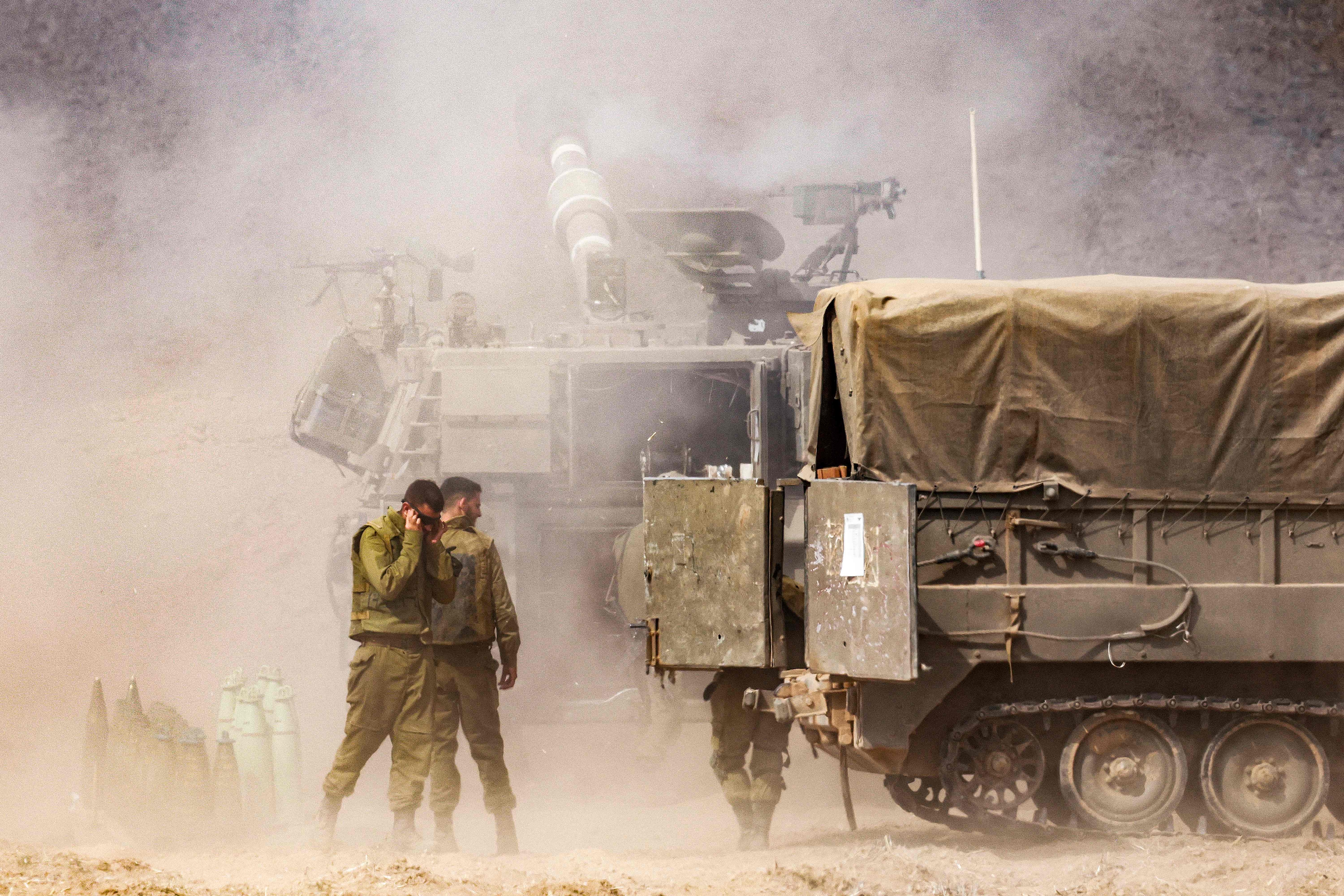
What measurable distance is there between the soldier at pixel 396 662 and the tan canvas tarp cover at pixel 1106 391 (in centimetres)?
212

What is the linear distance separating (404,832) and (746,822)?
1.69 m

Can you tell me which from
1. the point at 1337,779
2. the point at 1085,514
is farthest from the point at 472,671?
the point at 1337,779

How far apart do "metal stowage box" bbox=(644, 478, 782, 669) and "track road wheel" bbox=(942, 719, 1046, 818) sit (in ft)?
3.45

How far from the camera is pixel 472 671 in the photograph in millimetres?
6777

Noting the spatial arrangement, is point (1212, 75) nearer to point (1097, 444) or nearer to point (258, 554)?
point (258, 554)

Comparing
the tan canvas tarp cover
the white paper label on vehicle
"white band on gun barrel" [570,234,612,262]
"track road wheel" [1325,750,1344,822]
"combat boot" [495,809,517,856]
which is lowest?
"combat boot" [495,809,517,856]

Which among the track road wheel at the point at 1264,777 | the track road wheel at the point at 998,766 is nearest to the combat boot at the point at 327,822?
the track road wheel at the point at 998,766

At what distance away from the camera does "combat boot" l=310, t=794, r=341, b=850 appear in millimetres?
6273

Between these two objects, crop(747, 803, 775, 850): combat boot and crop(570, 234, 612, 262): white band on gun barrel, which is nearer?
crop(747, 803, 775, 850): combat boot

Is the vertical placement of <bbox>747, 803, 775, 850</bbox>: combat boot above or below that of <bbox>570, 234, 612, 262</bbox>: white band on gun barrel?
below

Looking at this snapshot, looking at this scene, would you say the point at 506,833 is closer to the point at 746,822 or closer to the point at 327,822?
the point at 327,822

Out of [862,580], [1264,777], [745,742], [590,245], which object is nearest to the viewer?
[862,580]

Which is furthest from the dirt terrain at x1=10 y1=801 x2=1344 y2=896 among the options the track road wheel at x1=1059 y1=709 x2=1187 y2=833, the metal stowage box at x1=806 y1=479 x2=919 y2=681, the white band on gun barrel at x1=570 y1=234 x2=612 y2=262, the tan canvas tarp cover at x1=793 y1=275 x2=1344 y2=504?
the white band on gun barrel at x1=570 y1=234 x2=612 y2=262

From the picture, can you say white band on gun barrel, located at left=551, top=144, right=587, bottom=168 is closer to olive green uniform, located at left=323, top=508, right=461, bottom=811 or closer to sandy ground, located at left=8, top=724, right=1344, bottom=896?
sandy ground, located at left=8, top=724, right=1344, bottom=896
